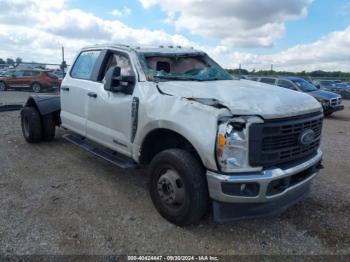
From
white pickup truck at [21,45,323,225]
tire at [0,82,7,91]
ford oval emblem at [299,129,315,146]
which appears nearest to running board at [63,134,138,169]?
white pickup truck at [21,45,323,225]

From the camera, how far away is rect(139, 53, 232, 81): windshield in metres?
4.27

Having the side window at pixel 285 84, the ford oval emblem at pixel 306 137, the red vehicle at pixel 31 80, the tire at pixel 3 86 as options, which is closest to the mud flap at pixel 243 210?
the ford oval emblem at pixel 306 137

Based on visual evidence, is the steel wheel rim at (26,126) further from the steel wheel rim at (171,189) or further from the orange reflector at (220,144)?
the orange reflector at (220,144)

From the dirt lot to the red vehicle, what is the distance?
59.5 ft

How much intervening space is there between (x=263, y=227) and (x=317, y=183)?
1763 mm

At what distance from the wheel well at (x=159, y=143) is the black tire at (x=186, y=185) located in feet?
0.96

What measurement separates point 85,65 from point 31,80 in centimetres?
1883

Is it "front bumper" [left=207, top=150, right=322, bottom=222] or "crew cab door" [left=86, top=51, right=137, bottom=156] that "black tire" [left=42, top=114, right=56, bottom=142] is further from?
"front bumper" [left=207, top=150, right=322, bottom=222]

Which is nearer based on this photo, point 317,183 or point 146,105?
point 146,105

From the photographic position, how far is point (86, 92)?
5.02 metres

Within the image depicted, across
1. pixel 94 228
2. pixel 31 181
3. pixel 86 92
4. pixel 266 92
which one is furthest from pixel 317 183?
pixel 31 181

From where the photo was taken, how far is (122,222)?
3.68 metres

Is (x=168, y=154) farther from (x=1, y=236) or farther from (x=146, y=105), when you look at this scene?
(x=1, y=236)

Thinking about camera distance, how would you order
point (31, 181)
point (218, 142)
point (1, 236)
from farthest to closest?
1. point (31, 181)
2. point (1, 236)
3. point (218, 142)
